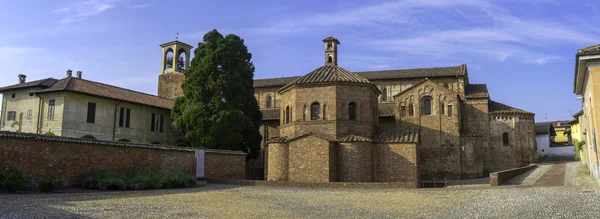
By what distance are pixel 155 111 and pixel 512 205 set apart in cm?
3034

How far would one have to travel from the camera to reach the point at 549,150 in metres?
48.8

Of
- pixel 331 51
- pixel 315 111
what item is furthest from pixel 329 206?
pixel 331 51

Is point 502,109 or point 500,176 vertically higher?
point 502,109

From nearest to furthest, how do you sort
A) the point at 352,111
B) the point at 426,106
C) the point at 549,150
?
the point at 352,111 → the point at 426,106 → the point at 549,150

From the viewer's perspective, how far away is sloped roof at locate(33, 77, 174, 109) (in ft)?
99.8

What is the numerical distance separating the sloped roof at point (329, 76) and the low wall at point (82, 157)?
718 centimetres

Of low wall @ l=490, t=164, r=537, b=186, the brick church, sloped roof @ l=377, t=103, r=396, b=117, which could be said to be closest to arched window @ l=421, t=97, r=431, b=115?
the brick church

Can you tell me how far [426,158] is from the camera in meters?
33.7

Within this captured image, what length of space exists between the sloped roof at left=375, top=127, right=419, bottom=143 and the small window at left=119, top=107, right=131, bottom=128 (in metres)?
20.1

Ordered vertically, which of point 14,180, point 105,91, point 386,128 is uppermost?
point 105,91

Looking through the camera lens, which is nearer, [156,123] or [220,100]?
[220,100]

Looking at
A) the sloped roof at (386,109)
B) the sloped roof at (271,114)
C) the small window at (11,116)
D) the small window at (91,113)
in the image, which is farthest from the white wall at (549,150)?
the small window at (11,116)

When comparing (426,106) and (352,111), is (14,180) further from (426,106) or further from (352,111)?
(426,106)

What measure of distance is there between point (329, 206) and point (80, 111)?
2428cm
